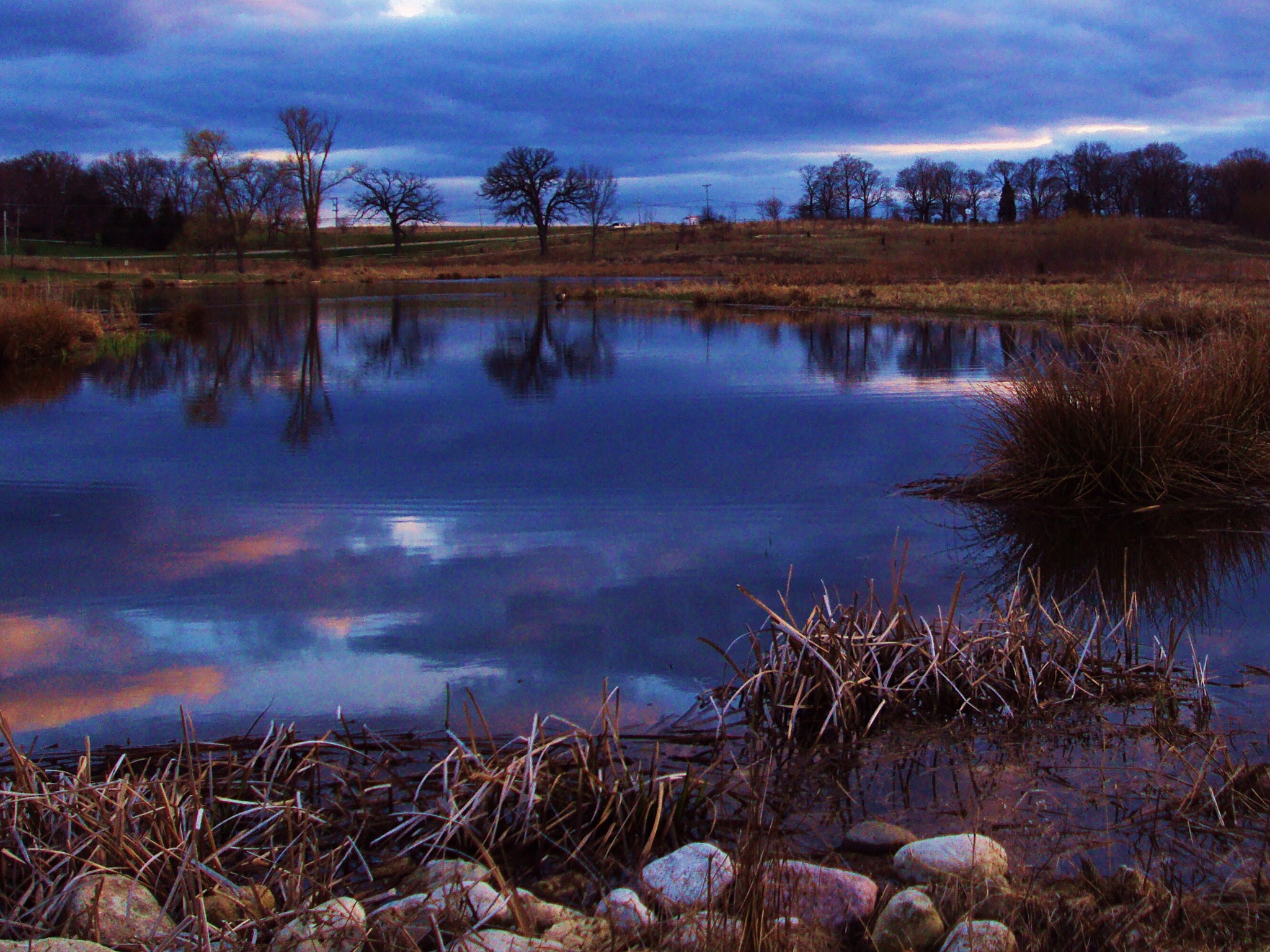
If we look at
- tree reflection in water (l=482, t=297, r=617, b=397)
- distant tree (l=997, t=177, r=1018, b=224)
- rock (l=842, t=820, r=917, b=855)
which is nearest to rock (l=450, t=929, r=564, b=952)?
rock (l=842, t=820, r=917, b=855)

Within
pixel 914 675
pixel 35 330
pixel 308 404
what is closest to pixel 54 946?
pixel 914 675

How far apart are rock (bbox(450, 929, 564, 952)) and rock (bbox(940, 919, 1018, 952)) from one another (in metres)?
1.05

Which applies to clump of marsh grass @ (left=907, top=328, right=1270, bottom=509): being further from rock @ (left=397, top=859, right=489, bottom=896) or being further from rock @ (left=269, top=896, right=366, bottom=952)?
rock @ (left=269, top=896, right=366, bottom=952)

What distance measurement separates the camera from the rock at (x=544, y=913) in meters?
3.17

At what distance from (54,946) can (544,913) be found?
1295 mm

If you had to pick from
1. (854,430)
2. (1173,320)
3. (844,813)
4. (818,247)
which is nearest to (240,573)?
(844,813)

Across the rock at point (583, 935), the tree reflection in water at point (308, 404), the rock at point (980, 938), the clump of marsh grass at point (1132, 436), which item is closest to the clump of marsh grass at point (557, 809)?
the rock at point (583, 935)

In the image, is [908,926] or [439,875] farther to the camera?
[439,875]

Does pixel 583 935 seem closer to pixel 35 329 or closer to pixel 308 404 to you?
pixel 308 404

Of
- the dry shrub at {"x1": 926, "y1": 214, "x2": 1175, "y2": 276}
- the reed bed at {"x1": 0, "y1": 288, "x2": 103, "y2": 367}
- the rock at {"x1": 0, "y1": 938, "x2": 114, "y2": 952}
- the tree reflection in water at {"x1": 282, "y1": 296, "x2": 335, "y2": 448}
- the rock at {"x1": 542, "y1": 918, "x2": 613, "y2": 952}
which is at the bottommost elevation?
the rock at {"x1": 542, "y1": 918, "x2": 613, "y2": 952}

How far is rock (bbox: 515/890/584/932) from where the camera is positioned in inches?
125

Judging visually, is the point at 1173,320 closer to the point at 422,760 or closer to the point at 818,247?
the point at 422,760

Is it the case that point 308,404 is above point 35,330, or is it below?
below

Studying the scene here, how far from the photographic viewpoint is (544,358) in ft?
69.1
